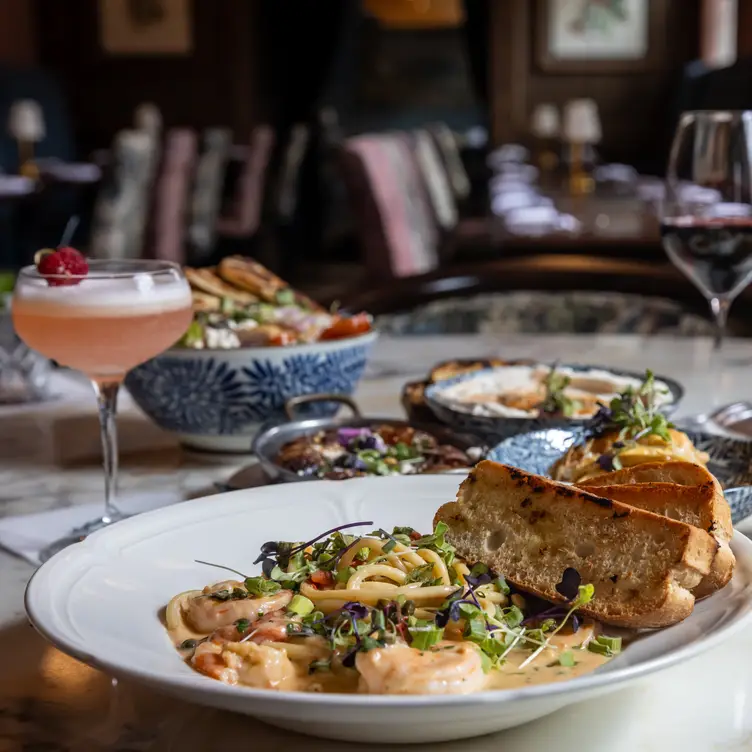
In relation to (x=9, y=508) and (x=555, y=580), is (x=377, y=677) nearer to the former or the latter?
(x=555, y=580)

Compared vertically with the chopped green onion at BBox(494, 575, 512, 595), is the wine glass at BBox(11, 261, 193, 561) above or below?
above

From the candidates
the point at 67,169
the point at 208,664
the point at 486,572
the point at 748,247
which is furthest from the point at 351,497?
the point at 67,169

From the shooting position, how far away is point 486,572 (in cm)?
84

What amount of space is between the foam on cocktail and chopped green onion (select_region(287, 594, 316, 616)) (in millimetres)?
511

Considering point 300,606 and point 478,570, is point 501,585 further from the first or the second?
point 300,606

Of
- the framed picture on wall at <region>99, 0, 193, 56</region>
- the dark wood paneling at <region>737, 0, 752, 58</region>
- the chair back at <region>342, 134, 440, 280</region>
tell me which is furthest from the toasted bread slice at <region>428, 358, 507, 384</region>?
the framed picture on wall at <region>99, 0, 193, 56</region>

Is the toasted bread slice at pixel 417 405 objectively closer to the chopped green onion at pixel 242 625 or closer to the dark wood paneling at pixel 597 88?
the chopped green onion at pixel 242 625

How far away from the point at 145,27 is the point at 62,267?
36.4 ft

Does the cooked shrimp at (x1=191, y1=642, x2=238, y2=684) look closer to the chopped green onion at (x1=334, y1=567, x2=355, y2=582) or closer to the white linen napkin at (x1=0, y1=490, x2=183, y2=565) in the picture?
the chopped green onion at (x1=334, y1=567, x2=355, y2=582)

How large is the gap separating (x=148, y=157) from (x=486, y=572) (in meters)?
6.10

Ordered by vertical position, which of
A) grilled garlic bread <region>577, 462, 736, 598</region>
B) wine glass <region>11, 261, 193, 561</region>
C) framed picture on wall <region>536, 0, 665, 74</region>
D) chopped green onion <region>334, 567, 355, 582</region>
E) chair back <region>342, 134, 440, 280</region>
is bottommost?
chair back <region>342, 134, 440, 280</region>

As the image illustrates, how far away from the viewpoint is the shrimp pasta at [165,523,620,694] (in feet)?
2.29

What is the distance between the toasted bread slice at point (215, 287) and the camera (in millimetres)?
1719

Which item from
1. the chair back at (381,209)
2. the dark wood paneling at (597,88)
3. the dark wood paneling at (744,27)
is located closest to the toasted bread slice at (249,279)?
Result: the chair back at (381,209)
